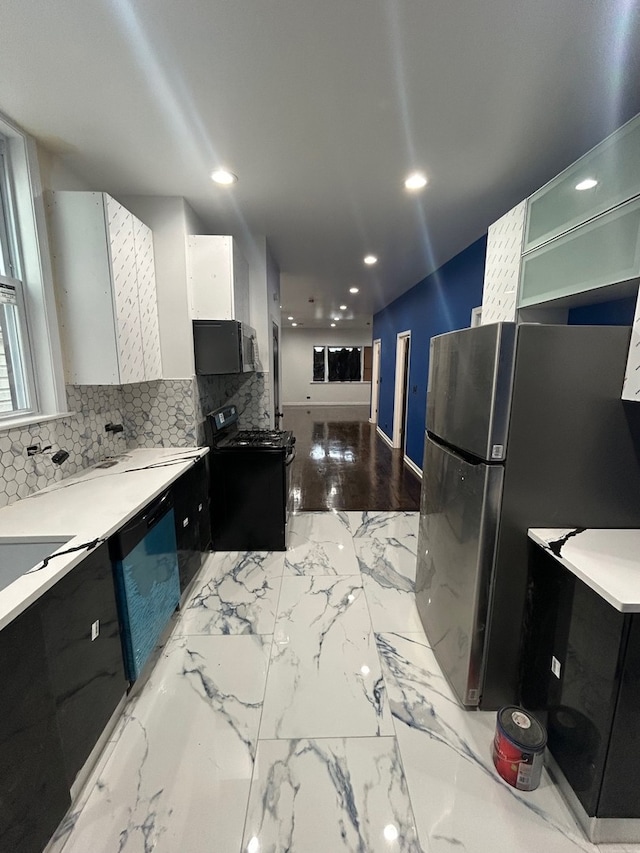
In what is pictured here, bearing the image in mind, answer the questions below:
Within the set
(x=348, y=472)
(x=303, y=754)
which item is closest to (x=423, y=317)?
(x=348, y=472)

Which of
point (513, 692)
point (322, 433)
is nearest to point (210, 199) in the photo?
point (513, 692)

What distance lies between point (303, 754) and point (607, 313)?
2561 millimetres

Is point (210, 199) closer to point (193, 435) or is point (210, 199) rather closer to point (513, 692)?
point (193, 435)

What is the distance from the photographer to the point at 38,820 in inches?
40.6

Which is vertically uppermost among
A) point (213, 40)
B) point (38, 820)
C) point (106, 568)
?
point (213, 40)

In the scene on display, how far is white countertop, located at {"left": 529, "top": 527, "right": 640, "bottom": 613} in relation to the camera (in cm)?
104

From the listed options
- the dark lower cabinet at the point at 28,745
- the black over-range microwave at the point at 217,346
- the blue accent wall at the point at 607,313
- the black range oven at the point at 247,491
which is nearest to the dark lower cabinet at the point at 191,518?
the black range oven at the point at 247,491

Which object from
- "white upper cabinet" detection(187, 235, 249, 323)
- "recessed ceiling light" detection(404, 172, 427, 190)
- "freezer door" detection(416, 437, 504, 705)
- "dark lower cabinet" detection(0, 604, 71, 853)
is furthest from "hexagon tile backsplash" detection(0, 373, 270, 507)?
"recessed ceiling light" detection(404, 172, 427, 190)

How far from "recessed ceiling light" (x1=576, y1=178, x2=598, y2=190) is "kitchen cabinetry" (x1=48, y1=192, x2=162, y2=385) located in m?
2.30

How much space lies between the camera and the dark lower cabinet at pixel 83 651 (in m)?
1.11

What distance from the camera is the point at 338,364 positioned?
38.5ft

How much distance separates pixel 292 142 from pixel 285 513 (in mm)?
2399

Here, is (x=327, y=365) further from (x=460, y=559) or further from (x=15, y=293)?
(x=460, y=559)

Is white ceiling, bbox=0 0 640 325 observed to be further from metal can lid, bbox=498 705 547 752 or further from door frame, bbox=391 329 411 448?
door frame, bbox=391 329 411 448
